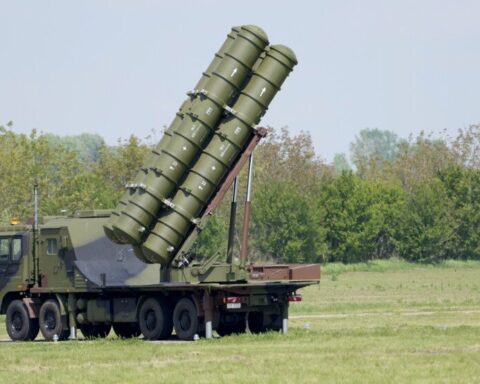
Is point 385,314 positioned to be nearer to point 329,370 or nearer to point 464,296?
point 464,296

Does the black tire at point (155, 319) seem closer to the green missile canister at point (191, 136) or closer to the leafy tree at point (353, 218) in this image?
the green missile canister at point (191, 136)

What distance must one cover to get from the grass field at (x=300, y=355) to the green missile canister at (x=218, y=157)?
8.52ft

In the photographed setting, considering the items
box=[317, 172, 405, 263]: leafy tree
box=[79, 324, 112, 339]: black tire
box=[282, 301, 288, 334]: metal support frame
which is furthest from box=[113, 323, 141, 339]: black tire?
box=[317, 172, 405, 263]: leafy tree

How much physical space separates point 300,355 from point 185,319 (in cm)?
676

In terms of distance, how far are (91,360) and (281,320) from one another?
7.73m

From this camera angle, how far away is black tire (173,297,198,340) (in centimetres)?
3309

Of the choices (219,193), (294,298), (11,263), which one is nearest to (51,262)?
(11,263)

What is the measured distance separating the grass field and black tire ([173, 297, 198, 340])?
103 centimetres

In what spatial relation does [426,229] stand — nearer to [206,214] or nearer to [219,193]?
[219,193]

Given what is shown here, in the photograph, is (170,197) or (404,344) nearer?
(404,344)

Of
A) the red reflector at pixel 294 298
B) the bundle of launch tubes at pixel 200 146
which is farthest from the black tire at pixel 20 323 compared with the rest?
the red reflector at pixel 294 298

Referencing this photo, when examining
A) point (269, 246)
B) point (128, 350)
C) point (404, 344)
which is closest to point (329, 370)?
point (404, 344)

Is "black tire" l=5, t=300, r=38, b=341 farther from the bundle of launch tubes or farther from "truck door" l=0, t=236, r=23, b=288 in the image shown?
the bundle of launch tubes

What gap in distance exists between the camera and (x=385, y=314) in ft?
140
